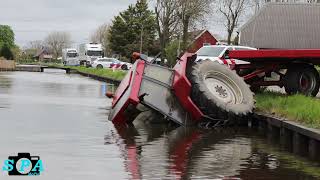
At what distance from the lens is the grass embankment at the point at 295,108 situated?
1247cm

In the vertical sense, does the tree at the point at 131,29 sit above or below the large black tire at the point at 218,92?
above

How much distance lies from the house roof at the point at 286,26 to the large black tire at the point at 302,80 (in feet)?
48.3

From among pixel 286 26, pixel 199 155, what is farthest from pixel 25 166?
pixel 286 26

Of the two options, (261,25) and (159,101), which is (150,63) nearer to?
(159,101)

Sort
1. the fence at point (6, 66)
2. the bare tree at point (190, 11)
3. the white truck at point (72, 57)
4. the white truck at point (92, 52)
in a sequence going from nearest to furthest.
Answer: the bare tree at point (190, 11)
the fence at point (6, 66)
the white truck at point (92, 52)
the white truck at point (72, 57)

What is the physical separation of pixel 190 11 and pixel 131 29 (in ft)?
68.0

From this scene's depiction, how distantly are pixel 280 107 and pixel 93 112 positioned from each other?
6.21 meters

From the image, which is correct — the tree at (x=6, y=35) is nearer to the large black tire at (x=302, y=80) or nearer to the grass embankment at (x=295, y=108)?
the large black tire at (x=302, y=80)

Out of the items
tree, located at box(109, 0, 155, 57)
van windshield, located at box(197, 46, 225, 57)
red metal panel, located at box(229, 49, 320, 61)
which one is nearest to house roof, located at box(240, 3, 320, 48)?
van windshield, located at box(197, 46, 225, 57)

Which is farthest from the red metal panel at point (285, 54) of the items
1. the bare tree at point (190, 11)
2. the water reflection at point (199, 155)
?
the bare tree at point (190, 11)

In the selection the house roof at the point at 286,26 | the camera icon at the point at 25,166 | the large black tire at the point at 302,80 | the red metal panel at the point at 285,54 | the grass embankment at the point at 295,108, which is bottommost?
the camera icon at the point at 25,166

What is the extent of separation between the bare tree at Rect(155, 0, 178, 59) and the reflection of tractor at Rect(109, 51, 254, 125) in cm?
5579

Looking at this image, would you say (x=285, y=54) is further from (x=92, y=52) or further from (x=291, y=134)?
(x=92, y=52)

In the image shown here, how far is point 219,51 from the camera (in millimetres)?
25078
